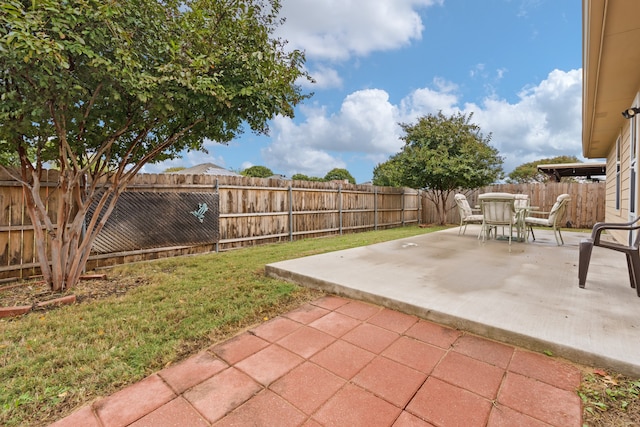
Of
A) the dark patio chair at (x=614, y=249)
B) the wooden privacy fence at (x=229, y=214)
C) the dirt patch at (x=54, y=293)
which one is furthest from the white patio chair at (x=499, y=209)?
the dirt patch at (x=54, y=293)

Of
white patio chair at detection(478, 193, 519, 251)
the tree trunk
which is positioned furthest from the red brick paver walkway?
white patio chair at detection(478, 193, 519, 251)

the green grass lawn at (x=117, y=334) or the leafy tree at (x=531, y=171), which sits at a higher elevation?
the leafy tree at (x=531, y=171)

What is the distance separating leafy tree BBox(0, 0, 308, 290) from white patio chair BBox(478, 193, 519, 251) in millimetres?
3826

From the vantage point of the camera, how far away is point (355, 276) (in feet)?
10.6

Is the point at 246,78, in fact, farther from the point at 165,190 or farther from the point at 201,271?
the point at 165,190

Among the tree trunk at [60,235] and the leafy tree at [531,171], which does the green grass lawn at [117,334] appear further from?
the leafy tree at [531,171]

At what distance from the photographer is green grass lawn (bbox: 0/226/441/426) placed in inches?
59.5

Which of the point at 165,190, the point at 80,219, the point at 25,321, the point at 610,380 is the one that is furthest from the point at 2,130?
the point at 610,380

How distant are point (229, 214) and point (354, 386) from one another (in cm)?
544

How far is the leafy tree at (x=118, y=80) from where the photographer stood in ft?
7.98

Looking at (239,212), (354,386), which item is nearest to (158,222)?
(239,212)

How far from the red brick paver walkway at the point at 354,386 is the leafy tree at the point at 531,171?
100 ft

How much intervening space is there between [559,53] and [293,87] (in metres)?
6.20

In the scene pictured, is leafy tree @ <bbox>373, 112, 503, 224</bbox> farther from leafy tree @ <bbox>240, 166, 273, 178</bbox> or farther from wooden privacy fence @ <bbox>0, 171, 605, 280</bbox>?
leafy tree @ <bbox>240, 166, 273, 178</bbox>
